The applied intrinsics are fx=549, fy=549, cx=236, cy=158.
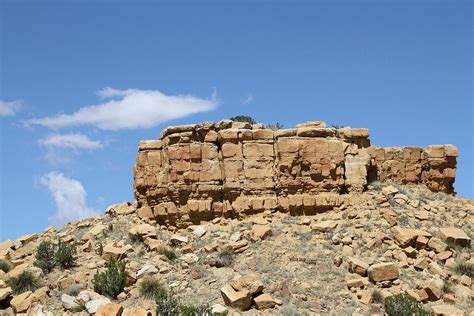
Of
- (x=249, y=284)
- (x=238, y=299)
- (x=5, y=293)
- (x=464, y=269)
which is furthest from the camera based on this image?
(x=464, y=269)

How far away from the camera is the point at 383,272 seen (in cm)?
1828

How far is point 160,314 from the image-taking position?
56.2 ft

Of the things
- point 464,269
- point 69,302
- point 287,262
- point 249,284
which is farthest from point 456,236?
point 69,302

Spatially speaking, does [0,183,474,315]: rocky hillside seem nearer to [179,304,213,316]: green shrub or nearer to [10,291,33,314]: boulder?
[10,291,33,314]: boulder

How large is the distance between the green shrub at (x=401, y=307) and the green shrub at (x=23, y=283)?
485 inches

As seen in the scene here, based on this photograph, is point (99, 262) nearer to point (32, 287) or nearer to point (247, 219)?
point (32, 287)

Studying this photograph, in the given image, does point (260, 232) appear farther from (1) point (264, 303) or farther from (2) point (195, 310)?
(2) point (195, 310)

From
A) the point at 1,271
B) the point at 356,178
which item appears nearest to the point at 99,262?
the point at 1,271

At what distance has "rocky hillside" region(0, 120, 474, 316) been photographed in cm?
1795

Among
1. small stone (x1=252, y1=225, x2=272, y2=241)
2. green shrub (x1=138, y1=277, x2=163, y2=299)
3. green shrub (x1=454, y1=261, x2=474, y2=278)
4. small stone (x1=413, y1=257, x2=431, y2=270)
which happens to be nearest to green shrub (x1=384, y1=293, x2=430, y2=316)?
small stone (x1=413, y1=257, x2=431, y2=270)

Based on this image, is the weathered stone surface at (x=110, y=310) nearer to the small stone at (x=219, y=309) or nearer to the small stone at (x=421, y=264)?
the small stone at (x=219, y=309)

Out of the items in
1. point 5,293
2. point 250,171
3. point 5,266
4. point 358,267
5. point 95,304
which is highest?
point 250,171

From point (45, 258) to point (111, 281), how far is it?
421 cm

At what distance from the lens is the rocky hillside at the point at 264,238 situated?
18.0 m
